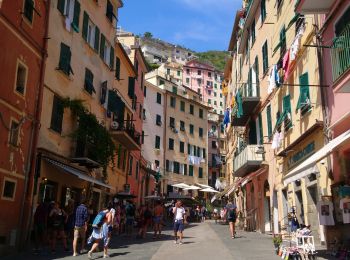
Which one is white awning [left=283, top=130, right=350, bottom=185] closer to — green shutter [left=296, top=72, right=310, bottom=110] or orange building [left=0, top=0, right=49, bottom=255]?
green shutter [left=296, top=72, right=310, bottom=110]

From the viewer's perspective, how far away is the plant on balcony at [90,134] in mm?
19625

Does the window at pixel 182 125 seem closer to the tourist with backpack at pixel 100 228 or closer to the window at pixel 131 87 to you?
the window at pixel 131 87

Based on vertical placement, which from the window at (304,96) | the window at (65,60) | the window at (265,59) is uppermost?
the window at (265,59)

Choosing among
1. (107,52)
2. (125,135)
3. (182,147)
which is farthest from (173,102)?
(107,52)

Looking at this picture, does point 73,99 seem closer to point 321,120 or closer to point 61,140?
point 61,140

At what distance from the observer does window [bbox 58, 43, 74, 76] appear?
18.6m

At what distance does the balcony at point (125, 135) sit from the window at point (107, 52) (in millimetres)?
3692

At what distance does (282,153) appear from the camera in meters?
19.2

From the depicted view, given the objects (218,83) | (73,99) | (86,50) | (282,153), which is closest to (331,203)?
(282,153)

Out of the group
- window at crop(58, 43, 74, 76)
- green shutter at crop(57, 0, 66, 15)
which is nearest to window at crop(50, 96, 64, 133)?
window at crop(58, 43, 74, 76)

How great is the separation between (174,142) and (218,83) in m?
75.7

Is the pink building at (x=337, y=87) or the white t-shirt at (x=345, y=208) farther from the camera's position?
the white t-shirt at (x=345, y=208)

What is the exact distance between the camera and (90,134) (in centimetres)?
2039

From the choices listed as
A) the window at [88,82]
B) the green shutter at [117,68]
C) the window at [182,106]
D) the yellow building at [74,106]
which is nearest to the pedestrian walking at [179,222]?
the yellow building at [74,106]
